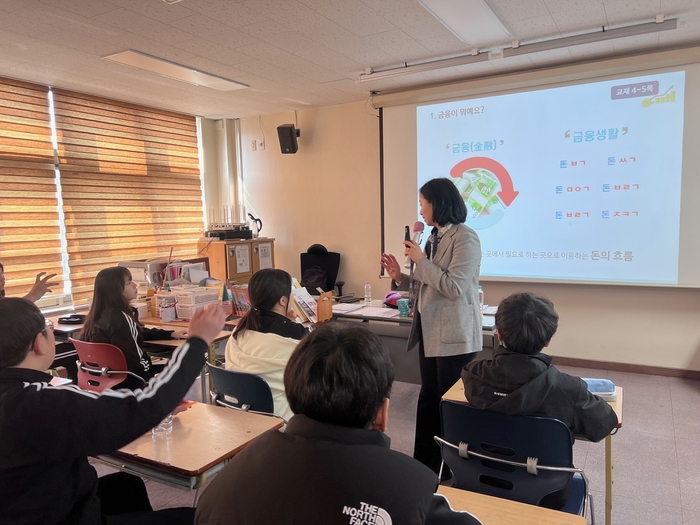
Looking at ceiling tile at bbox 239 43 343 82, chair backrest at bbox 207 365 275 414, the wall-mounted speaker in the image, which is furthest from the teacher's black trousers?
the wall-mounted speaker

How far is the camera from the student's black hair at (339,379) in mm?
→ 876

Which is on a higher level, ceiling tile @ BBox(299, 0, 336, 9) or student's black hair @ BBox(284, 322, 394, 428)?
ceiling tile @ BBox(299, 0, 336, 9)

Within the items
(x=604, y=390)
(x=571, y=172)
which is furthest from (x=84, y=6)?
(x=571, y=172)

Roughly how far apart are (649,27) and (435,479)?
400 centimetres

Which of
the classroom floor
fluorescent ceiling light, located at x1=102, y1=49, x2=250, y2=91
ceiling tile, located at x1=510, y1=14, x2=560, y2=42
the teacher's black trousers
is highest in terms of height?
ceiling tile, located at x1=510, y1=14, x2=560, y2=42

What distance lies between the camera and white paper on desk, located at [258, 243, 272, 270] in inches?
240

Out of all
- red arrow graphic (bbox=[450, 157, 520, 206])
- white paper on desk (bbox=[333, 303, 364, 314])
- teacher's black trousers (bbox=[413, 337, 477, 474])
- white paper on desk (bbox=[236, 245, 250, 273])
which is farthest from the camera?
white paper on desk (bbox=[236, 245, 250, 273])

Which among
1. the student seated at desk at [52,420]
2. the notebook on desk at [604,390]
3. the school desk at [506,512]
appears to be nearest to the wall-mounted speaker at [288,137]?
the notebook on desk at [604,390]

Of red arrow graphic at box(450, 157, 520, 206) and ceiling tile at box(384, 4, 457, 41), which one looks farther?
red arrow graphic at box(450, 157, 520, 206)

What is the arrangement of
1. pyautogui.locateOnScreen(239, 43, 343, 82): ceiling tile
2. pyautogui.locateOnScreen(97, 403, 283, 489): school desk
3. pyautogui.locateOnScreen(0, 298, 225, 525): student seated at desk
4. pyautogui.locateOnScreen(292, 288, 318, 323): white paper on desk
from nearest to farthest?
1. pyautogui.locateOnScreen(0, 298, 225, 525): student seated at desk
2. pyautogui.locateOnScreen(97, 403, 283, 489): school desk
3. pyautogui.locateOnScreen(292, 288, 318, 323): white paper on desk
4. pyautogui.locateOnScreen(239, 43, 343, 82): ceiling tile

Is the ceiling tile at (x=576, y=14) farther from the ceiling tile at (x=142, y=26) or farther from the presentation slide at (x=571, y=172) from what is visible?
the ceiling tile at (x=142, y=26)

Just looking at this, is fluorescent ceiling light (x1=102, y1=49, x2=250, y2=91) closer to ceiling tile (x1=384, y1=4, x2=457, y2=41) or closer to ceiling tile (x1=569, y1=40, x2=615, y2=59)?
ceiling tile (x1=384, y1=4, x2=457, y2=41)

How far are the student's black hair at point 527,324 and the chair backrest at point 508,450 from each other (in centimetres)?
26

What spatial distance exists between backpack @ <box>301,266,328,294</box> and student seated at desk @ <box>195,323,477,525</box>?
470 centimetres
